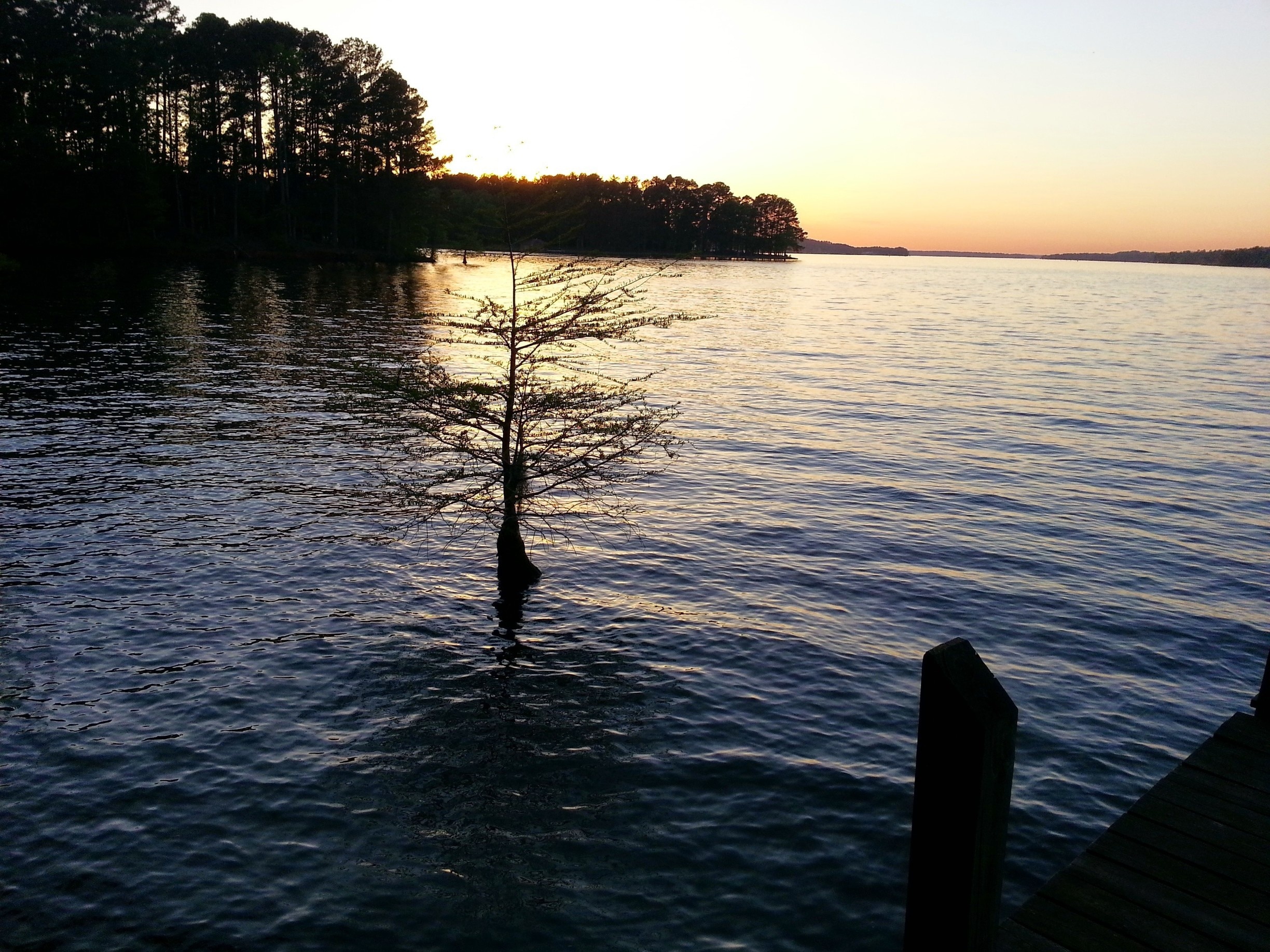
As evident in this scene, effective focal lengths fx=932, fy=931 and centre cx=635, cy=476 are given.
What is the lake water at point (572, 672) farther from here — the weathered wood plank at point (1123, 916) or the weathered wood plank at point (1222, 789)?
the weathered wood plank at point (1123, 916)

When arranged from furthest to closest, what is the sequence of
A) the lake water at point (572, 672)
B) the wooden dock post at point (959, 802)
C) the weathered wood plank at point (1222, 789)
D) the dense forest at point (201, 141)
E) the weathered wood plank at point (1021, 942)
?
the dense forest at point (201, 141) < the lake water at point (572, 672) < the weathered wood plank at point (1222, 789) < the weathered wood plank at point (1021, 942) < the wooden dock post at point (959, 802)

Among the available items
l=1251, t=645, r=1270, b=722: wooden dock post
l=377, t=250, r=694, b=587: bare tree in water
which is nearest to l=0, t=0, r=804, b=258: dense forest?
l=377, t=250, r=694, b=587: bare tree in water

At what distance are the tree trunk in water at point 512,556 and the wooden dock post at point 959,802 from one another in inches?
544

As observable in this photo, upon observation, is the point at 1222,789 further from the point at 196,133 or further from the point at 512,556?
the point at 196,133

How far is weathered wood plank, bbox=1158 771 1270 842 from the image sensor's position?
26.3 ft

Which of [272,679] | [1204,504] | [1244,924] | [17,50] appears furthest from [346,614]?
[17,50]

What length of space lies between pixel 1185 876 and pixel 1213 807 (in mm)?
1252

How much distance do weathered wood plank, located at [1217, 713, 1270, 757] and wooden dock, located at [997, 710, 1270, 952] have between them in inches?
8.7

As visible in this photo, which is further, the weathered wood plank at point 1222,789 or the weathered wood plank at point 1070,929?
the weathered wood plank at point 1222,789

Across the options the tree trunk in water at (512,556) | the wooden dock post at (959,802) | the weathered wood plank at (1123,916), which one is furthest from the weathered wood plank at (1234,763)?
the tree trunk in water at (512,556)

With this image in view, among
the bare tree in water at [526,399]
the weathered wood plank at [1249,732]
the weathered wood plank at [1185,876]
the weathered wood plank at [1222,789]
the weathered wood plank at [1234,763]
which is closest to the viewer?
the weathered wood plank at [1185,876]

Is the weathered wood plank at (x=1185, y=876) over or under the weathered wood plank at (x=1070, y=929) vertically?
over

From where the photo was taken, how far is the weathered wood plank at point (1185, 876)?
23.0 ft

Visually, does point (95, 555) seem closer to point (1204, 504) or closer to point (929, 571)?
point (929, 571)
